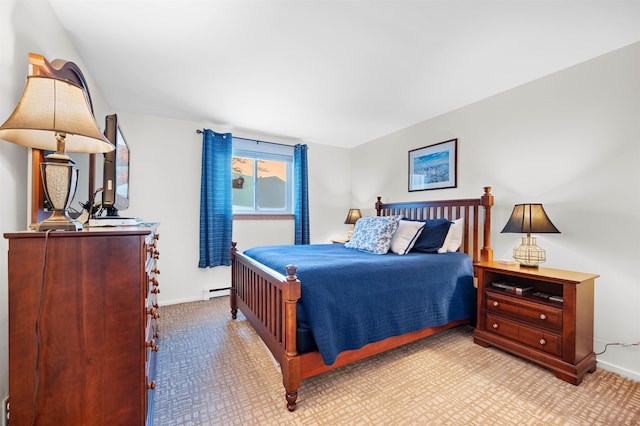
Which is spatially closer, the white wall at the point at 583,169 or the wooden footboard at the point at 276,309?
the wooden footboard at the point at 276,309

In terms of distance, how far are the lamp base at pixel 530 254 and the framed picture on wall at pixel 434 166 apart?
1.06 metres

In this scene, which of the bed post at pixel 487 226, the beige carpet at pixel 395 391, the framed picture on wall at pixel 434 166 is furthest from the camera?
the framed picture on wall at pixel 434 166

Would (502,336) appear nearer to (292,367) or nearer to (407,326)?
(407,326)

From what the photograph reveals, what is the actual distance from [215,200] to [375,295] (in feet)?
8.28

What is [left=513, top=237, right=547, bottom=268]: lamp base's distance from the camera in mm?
2146

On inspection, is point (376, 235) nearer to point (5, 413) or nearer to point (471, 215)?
point (471, 215)

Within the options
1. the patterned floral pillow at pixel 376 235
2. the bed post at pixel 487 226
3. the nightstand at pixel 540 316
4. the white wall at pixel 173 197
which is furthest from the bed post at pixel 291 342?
the white wall at pixel 173 197

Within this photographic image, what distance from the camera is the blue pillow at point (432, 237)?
2.66m

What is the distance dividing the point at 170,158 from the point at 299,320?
283cm

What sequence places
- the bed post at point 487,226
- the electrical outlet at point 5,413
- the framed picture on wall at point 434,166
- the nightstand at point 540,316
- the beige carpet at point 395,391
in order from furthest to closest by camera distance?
1. the framed picture on wall at point 434,166
2. the bed post at point 487,226
3. the nightstand at point 540,316
4. the beige carpet at point 395,391
5. the electrical outlet at point 5,413

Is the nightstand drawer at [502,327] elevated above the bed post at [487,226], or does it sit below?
below

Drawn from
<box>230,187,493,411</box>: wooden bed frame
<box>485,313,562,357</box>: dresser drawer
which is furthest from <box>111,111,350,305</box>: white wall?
<box>485,313,562,357</box>: dresser drawer

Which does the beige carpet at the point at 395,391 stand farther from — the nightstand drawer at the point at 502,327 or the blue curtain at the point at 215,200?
the blue curtain at the point at 215,200

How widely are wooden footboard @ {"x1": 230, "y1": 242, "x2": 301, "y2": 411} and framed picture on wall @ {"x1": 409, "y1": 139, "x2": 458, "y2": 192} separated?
236cm
